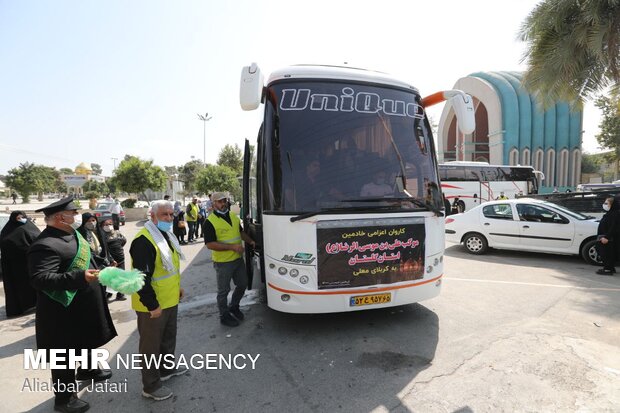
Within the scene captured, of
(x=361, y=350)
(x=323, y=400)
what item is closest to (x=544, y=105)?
(x=361, y=350)

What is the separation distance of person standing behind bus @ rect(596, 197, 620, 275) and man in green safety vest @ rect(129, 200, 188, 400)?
8.08 meters

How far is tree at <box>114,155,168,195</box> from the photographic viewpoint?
25.2 metres

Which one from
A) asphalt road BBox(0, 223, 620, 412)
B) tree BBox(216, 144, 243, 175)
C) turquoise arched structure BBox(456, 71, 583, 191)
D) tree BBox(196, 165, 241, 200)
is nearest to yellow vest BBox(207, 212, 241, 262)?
asphalt road BBox(0, 223, 620, 412)

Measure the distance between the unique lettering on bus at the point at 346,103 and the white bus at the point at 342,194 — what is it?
1 cm

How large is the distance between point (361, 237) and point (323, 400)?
67.3 inches

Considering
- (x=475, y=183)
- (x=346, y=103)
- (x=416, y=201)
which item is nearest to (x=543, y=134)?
(x=475, y=183)

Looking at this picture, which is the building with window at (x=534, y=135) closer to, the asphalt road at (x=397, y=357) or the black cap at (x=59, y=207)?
the asphalt road at (x=397, y=357)

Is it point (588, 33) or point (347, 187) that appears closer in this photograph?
point (347, 187)

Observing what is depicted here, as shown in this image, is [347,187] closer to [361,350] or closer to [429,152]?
[429,152]

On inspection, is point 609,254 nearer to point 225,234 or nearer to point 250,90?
point 225,234

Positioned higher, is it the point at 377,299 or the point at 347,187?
the point at 347,187

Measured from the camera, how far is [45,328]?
107 inches

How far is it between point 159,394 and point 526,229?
8902 mm

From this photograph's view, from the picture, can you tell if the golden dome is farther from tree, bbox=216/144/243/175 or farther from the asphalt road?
the asphalt road
